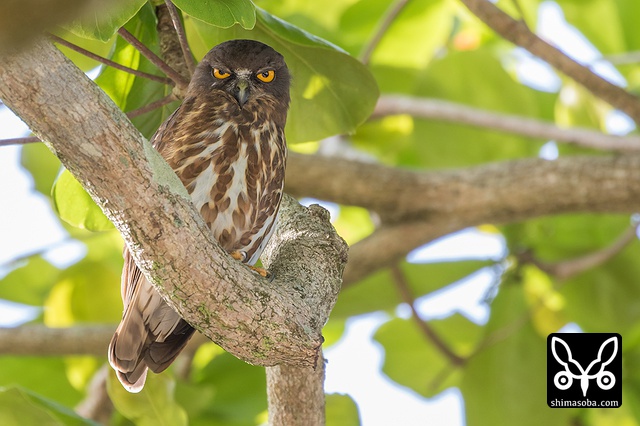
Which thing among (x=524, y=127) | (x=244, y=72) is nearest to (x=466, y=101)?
(x=524, y=127)

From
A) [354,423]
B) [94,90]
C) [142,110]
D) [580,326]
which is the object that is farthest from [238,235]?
[580,326]

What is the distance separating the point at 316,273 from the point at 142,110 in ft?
2.78

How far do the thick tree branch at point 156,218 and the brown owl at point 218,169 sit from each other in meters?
0.59

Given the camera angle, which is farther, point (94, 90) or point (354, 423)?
point (354, 423)

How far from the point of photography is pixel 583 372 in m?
4.32

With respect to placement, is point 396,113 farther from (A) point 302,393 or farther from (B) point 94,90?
(B) point 94,90

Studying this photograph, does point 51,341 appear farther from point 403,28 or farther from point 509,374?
point 403,28

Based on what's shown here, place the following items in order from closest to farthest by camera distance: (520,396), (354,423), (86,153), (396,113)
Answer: (86,153) → (354,423) → (520,396) → (396,113)

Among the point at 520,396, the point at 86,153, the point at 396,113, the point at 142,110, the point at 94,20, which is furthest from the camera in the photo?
the point at 396,113

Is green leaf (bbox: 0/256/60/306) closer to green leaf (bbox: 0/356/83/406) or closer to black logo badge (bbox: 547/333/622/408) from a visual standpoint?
green leaf (bbox: 0/356/83/406)

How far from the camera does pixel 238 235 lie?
9.32ft

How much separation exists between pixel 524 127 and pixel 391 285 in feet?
3.91

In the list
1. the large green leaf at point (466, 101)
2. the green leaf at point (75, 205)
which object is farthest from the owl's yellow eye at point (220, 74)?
the large green leaf at point (466, 101)

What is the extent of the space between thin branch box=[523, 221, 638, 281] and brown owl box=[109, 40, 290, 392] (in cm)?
217
